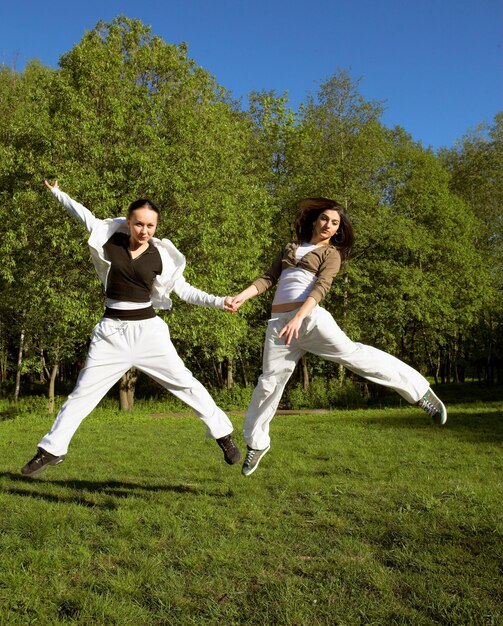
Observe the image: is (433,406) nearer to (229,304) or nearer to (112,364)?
(229,304)

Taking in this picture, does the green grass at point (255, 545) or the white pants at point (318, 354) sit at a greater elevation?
the white pants at point (318, 354)

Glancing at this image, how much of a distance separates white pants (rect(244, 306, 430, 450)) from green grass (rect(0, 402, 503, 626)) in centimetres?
93

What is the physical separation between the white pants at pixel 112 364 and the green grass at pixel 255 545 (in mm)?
842

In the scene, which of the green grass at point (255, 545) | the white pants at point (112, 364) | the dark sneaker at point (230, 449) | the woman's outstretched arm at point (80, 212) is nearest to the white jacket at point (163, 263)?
the woman's outstretched arm at point (80, 212)

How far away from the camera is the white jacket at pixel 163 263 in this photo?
543cm

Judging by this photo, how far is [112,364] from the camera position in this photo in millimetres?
5363

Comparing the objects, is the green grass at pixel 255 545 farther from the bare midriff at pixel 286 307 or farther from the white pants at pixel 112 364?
the bare midriff at pixel 286 307

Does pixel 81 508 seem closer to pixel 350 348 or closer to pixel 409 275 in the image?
pixel 350 348

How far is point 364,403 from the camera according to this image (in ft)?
91.3

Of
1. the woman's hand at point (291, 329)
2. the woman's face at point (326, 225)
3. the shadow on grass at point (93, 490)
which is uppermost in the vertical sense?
the woman's face at point (326, 225)

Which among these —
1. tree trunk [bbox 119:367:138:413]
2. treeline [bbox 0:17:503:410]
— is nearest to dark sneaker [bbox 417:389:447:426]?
treeline [bbox 0:17:503:410]

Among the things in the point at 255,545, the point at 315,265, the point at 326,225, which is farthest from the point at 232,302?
the point at 255,545

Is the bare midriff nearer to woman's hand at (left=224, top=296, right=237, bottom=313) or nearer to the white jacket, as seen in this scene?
woman's hand at (left=224, top=296, right=237, bottom=313)

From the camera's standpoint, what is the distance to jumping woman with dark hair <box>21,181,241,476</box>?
17.3 feet
